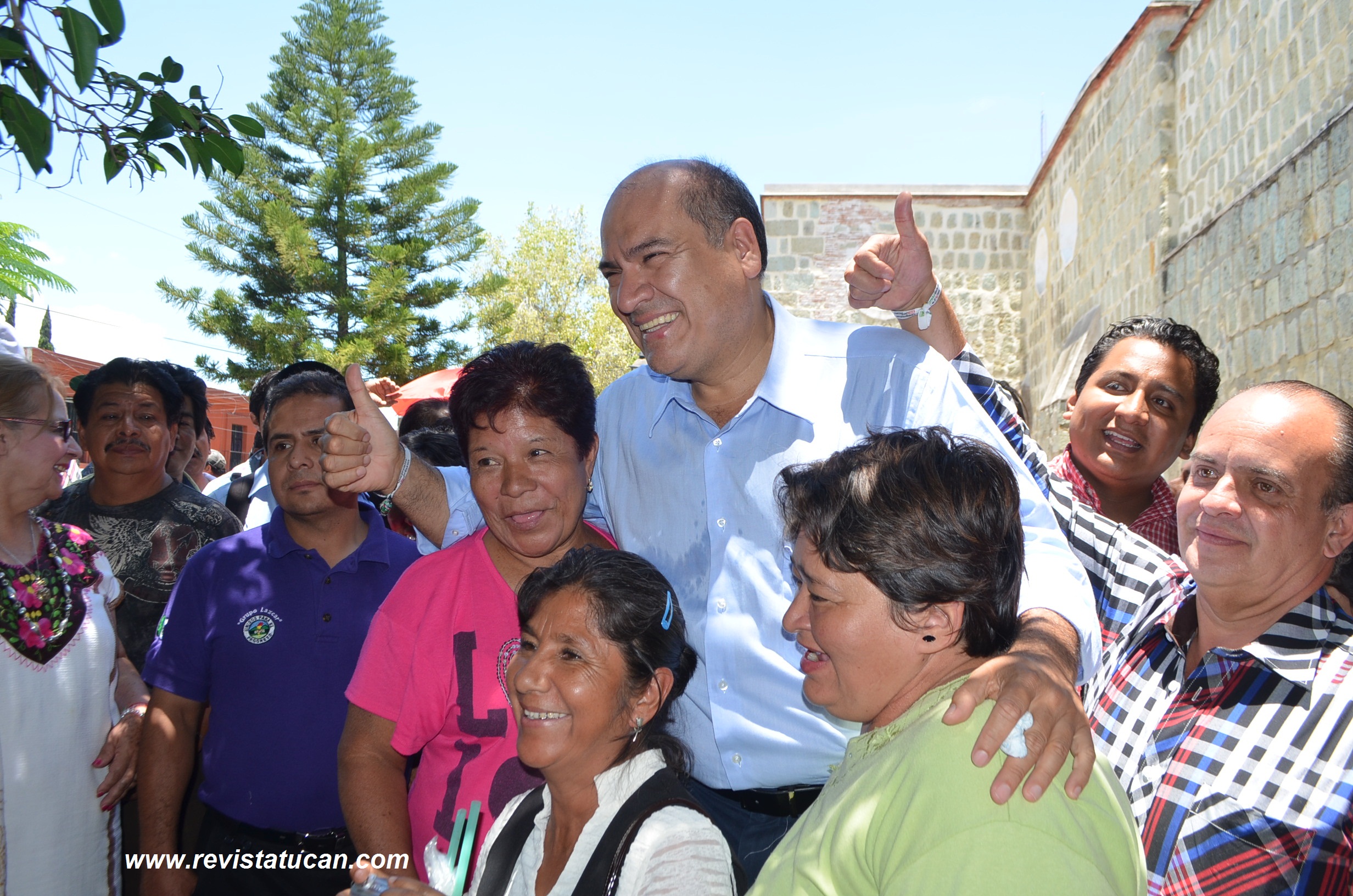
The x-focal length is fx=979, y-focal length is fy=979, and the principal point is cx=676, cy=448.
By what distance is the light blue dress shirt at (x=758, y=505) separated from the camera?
2.03m

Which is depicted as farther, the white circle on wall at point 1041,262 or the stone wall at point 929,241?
the stone wall at point 929,241

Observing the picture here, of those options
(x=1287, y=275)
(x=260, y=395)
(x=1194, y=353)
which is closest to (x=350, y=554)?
(x=260, y=395)

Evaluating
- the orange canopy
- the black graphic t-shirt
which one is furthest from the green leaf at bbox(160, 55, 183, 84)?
the orange canopy

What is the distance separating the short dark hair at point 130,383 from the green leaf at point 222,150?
62.8 inches

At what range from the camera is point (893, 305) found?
232 cm

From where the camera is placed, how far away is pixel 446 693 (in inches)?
81.7

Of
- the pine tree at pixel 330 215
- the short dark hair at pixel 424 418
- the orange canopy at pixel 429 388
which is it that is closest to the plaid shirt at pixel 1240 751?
the short dark hair at pixel 424 418

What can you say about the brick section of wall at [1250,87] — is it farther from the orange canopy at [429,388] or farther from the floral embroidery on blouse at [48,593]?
the floral embroidery on blouse at [48,593]

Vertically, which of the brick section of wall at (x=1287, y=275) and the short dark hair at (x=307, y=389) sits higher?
the brick section of wall at (x=1287, y=275)

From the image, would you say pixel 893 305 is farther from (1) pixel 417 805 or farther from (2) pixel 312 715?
(2) pixel 312 715

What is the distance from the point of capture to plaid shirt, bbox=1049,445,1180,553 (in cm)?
308

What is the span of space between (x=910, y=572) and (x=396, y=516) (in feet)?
9.87

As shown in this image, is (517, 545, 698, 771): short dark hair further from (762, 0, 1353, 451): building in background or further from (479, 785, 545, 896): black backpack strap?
(762, 0, 1353, 451): building in background

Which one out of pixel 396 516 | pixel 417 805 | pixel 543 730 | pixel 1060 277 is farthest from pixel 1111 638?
pixel 1060 277
